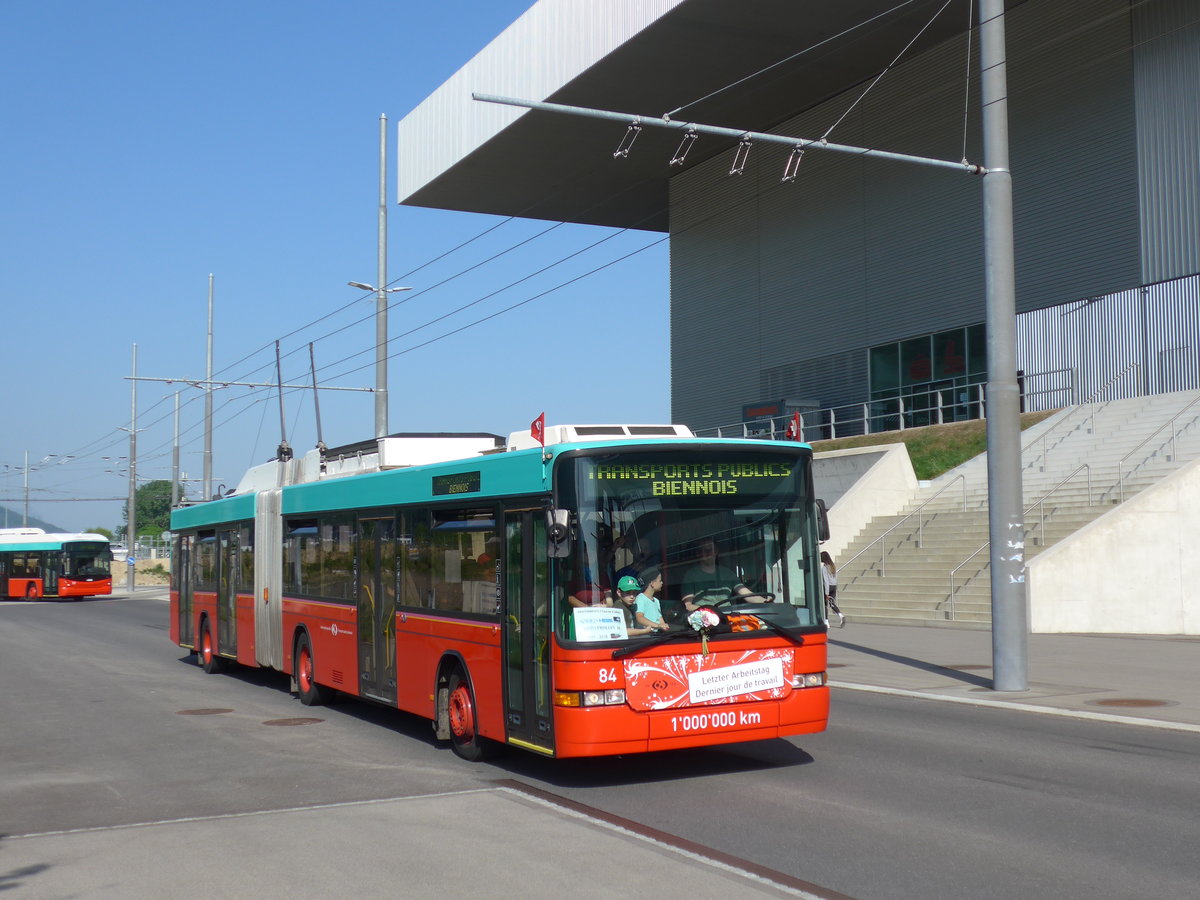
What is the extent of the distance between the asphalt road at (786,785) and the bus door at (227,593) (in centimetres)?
325

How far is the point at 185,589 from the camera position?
22.2m

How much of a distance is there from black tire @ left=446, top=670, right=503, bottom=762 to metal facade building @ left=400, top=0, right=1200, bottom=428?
2700 centimetres

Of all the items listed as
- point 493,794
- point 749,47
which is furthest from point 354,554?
point 749,47

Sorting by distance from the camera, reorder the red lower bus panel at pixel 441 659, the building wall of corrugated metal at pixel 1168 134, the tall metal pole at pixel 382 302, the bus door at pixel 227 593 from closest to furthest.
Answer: the red lower bus panel at pixel 441 659 < the bus door at pixel 227 593 < the tall metal pole at pixel 382 302 < the building wall of corrugated metal at pixel 1168 134

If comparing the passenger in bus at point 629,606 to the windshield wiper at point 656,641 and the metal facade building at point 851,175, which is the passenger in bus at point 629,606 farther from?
the metal facade building at point 851,175

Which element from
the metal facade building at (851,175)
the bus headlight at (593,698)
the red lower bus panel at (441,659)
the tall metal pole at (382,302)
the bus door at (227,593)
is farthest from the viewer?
the metal facade building at (851,175)

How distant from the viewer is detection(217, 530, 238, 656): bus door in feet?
61.9

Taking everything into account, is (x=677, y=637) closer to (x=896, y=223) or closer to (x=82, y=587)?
(x=896, y=223)

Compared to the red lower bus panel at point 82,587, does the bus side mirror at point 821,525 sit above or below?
above

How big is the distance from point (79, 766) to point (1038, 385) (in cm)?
3193

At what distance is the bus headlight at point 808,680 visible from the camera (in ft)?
32.5

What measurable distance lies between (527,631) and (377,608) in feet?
12.1

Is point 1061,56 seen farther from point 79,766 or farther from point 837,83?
point 79,766

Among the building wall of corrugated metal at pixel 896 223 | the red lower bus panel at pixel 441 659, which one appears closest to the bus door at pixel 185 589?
the red lower bus panel at pixel 441 659
